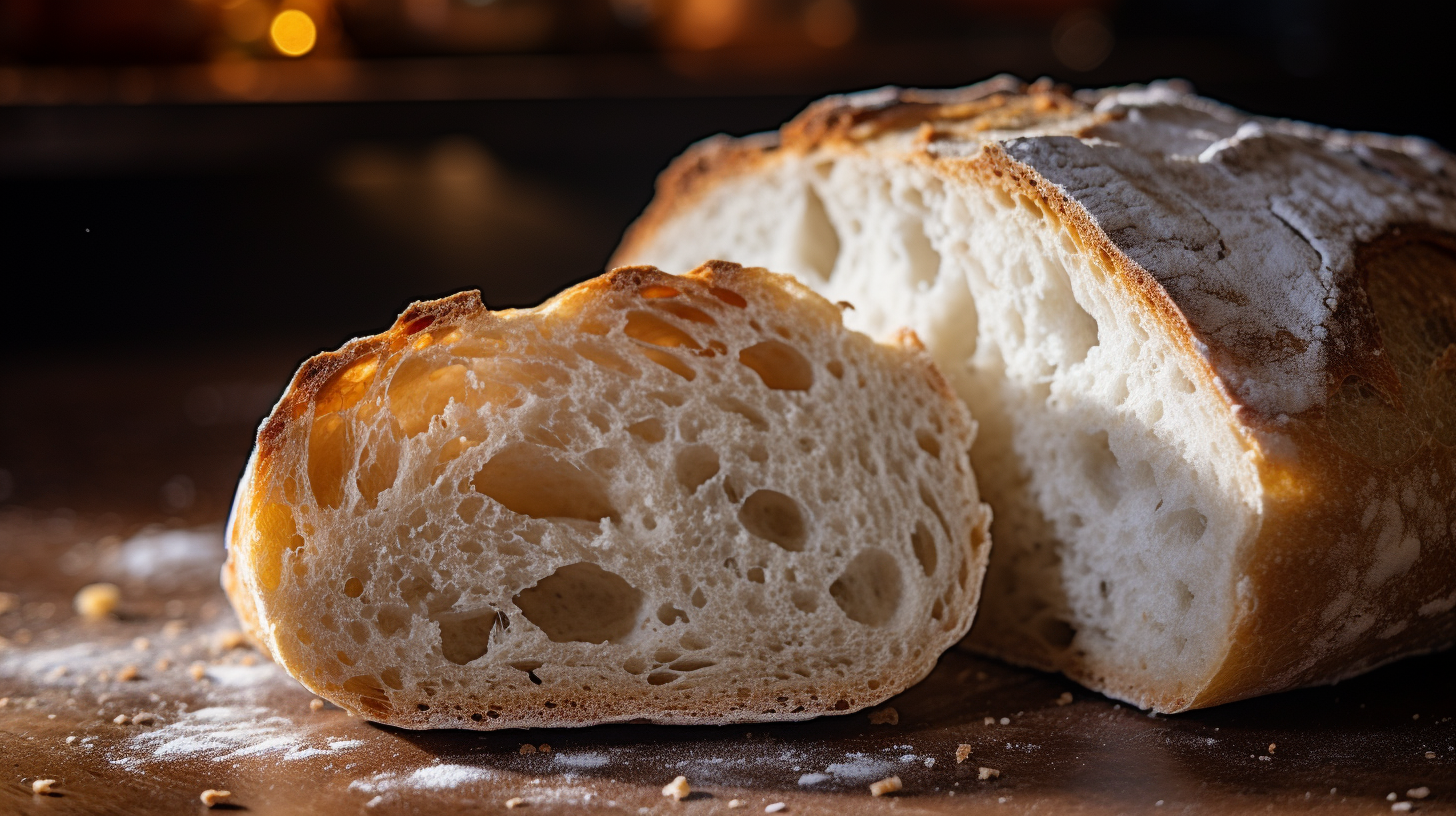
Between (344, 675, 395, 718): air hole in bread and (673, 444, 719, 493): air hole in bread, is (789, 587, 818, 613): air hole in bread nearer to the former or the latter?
(673, 444, 719, 493): air hole in bread

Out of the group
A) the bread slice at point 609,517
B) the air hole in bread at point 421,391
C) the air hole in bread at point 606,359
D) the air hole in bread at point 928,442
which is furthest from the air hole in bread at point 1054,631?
the air hole in bread at point 421,391

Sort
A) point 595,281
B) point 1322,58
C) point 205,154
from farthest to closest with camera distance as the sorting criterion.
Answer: point 1322,58 → point 205,154 → point 595,281

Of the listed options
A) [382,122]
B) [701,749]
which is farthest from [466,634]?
[382,122]

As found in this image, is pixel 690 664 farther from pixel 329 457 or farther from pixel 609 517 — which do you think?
pixel 329 457

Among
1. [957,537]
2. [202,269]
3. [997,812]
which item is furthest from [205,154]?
[997,812]

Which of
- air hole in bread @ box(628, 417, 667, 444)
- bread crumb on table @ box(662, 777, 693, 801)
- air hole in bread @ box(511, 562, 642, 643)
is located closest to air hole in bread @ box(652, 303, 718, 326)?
air hole in bread @ box(628, 417, 667, 444)

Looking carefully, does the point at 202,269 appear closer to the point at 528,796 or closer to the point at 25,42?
the point at 25,42
